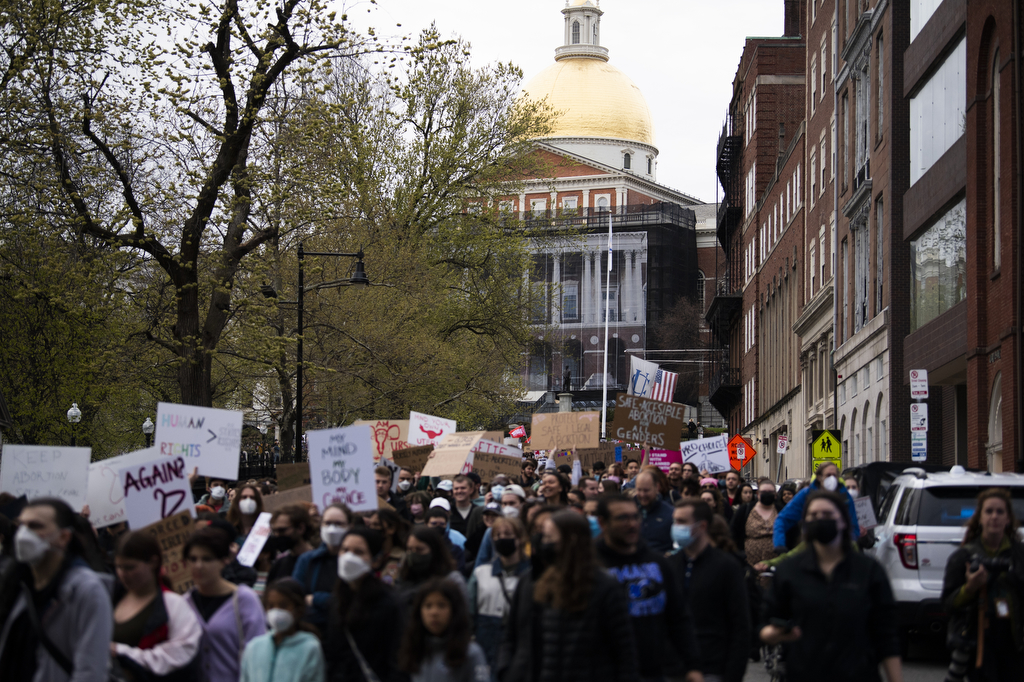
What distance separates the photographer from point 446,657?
6.16m

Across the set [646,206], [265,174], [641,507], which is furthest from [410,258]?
[646,206]

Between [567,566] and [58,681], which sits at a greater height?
[567,566]

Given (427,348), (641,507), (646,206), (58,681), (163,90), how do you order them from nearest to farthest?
(58,681) → (641,507) → (163,90) → (427,348) → (646,206)

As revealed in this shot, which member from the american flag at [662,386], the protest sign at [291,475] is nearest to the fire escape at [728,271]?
the american flag at [662,386]

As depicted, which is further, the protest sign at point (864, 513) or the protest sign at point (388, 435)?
the protest sign at point (388, 435)

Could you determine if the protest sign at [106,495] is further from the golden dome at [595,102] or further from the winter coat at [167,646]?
the golden dome at [595,102]

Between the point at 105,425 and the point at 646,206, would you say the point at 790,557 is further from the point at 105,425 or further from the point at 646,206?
the point at 646,206

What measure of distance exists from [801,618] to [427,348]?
28614 millimetres

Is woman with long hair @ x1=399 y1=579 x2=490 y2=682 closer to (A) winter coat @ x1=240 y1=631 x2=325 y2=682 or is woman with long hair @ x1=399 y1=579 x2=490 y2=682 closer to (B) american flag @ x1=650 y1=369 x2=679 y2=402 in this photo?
(A) winter coat @ x1=240 y1=631 x2=325 y2=682

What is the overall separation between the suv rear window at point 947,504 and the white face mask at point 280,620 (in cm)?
748

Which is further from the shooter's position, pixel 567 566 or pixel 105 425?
pixel 105 425

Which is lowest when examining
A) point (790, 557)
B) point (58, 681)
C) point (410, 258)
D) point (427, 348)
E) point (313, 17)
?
point (58, 681)

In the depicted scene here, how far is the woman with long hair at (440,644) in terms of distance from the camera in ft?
20.3

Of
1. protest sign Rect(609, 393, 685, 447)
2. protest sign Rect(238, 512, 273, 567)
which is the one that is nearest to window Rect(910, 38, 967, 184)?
protest sign Rect(609, 393, 685, 447)
